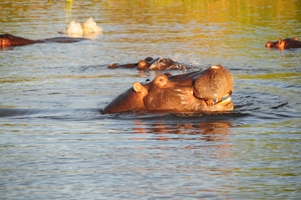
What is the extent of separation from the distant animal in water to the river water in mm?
1625

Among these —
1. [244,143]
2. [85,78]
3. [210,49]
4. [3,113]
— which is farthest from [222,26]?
[244,143]

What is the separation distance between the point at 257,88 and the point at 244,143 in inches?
165

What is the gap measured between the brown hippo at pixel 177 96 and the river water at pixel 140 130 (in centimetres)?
11

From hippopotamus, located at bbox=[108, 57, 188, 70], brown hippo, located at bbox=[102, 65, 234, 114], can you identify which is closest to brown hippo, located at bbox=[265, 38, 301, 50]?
hippopotamus, located at bbox=[108, 57, 188, 70]

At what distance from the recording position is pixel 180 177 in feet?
20.3

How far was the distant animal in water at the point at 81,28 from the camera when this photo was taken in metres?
20.7

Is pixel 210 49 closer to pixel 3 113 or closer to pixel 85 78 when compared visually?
pixel 85 78

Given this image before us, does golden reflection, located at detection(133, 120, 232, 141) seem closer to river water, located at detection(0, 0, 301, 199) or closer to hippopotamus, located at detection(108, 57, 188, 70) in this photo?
river water, located at detection(0, 0, 301, 199)

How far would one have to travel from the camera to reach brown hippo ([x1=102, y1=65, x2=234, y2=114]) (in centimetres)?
812

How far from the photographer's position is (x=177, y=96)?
8500 mm

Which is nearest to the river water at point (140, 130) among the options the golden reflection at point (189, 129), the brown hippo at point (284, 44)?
the golden reflection at point (189, 129)

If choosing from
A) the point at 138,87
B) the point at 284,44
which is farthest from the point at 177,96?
the point at 284,44

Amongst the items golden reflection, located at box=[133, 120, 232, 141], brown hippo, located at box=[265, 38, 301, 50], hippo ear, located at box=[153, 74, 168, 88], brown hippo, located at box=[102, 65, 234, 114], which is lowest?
golden reflection, located at box=[133, 120, 232, 141]

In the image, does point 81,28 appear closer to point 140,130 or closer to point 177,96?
point 177,96
